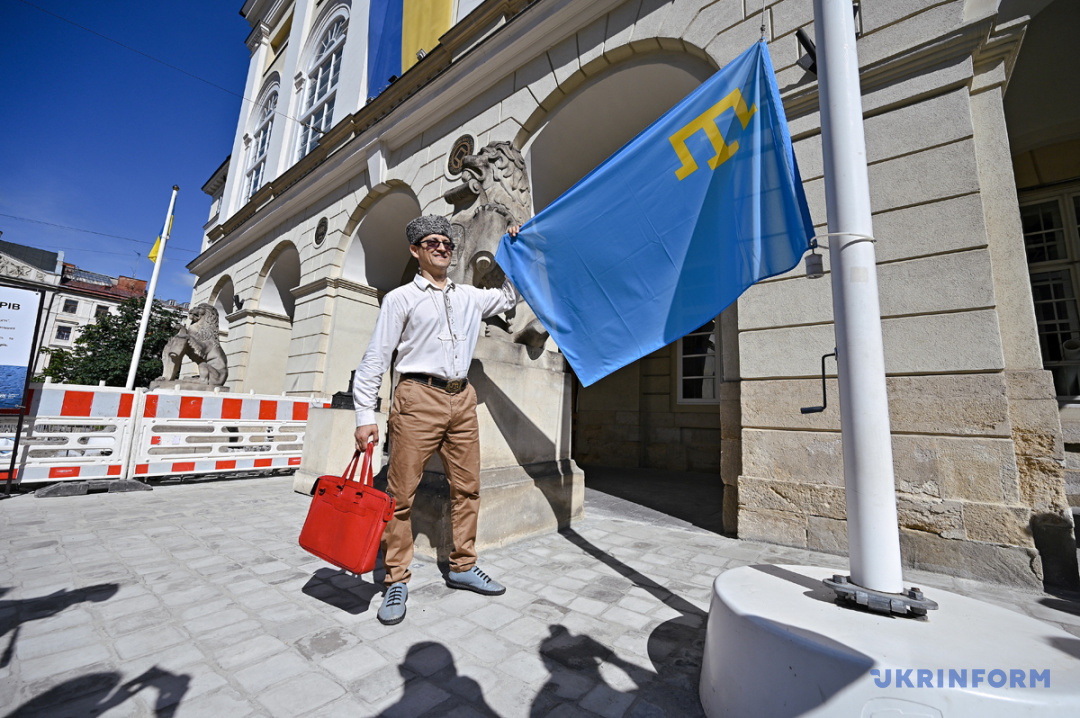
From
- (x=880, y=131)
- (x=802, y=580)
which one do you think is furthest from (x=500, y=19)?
(x=802, y=580)

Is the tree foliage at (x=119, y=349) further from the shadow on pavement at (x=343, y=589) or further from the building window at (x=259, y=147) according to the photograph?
the shadow on pavement at (x=343, y=589)

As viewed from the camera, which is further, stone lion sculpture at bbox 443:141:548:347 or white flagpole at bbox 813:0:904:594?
stone lion sculpture at bbox 443:141:548:347

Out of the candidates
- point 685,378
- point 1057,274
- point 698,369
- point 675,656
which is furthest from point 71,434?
point 1057,274

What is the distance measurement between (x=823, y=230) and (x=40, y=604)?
5812 millimetres

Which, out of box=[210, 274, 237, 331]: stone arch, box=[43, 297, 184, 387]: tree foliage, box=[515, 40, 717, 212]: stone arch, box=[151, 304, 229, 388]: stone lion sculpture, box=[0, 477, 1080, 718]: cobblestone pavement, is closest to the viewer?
box=[0, 477, 1080, 718]: cobblestone pavement

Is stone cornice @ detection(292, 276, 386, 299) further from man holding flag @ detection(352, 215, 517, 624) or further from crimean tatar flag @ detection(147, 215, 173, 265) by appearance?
man holding flag @ detection(352, 215, 517, 624)

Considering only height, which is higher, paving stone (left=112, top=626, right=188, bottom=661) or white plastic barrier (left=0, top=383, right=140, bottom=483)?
white plastic barrier (left=0, top=383, right=140, bottom=483)

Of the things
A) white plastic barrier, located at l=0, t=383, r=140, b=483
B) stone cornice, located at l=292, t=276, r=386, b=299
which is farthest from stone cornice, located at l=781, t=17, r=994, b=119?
stone cornice, located at l=292, t=276, r=386, b=299

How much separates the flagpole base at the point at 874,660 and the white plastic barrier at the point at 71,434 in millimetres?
7332

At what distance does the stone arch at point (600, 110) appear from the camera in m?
5.87

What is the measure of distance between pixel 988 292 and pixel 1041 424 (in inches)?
38.0

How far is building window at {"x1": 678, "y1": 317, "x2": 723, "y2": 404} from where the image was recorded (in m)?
8.74

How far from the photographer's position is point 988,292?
3221mm

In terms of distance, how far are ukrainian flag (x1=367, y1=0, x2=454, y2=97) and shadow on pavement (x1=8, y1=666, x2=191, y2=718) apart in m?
10.9
